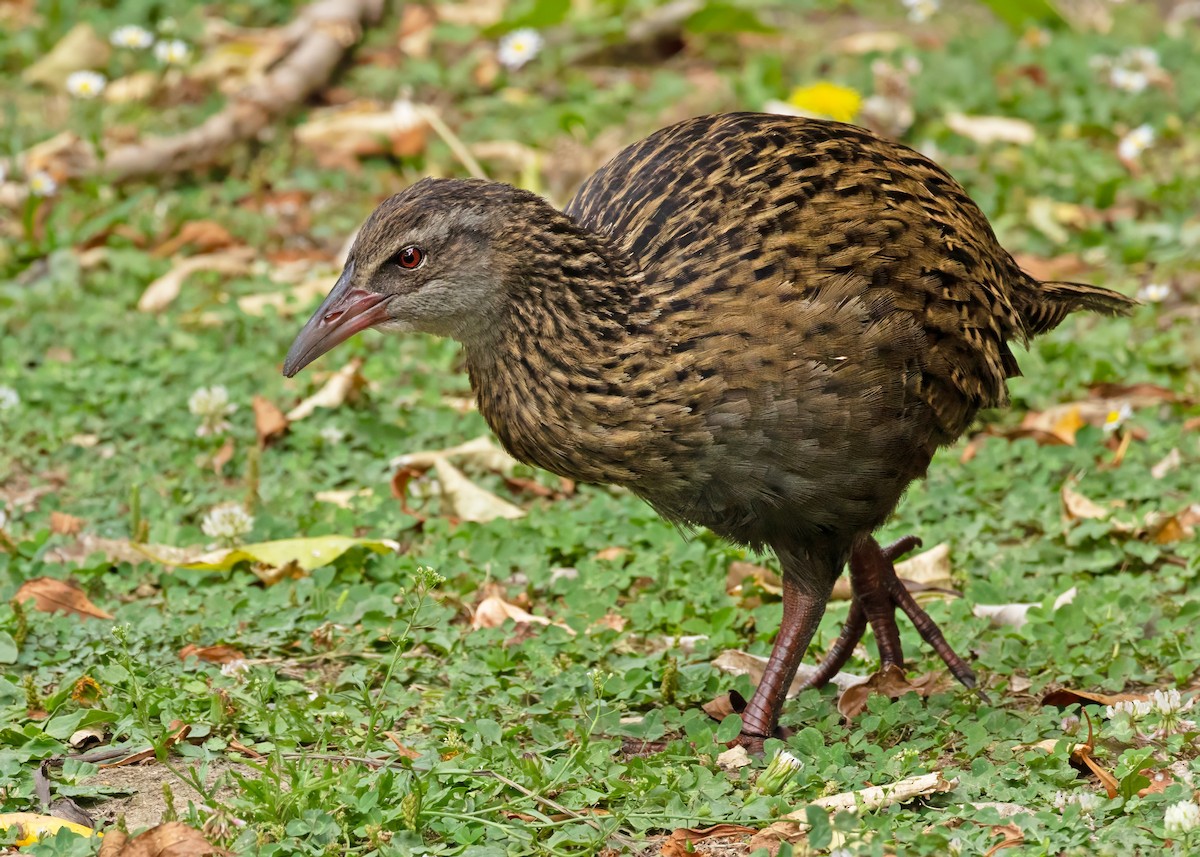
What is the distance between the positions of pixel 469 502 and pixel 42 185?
314 centimetres

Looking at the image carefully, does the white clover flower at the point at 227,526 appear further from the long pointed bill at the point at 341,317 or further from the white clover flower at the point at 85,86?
the white clover flower at the point at 85,86

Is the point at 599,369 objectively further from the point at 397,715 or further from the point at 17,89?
the point at 17,89

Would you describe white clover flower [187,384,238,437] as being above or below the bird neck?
below

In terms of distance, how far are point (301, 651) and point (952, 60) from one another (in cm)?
577

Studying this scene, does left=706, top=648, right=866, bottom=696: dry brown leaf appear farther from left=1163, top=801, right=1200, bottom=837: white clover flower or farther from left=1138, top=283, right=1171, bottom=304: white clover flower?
left=1138, top=283, right=1171, bottom=304: white clover flower

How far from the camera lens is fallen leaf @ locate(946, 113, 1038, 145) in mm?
8203

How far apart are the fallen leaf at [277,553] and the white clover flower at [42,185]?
2.88m

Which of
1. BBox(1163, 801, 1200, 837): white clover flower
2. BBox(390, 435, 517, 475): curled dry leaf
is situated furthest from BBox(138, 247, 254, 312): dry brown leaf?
BBox(1163, 801, 1200, 837): white clover flower

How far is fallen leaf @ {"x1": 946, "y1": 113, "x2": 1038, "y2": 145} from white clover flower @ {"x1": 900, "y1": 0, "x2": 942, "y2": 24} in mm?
1473

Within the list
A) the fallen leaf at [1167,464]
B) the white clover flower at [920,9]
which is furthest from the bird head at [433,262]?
the white clover flower at [920,9]

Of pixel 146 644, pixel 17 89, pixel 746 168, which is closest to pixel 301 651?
pixel 146 644

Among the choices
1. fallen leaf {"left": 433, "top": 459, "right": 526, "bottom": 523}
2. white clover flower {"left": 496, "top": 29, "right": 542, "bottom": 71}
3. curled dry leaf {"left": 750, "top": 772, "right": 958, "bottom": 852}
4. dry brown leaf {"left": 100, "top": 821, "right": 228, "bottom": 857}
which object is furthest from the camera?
white clover flower {"left": 496, "top": 29, "right": 542, "bottom": 71}

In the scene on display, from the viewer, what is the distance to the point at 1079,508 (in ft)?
17.7

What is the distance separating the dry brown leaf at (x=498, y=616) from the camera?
4.83 meters
